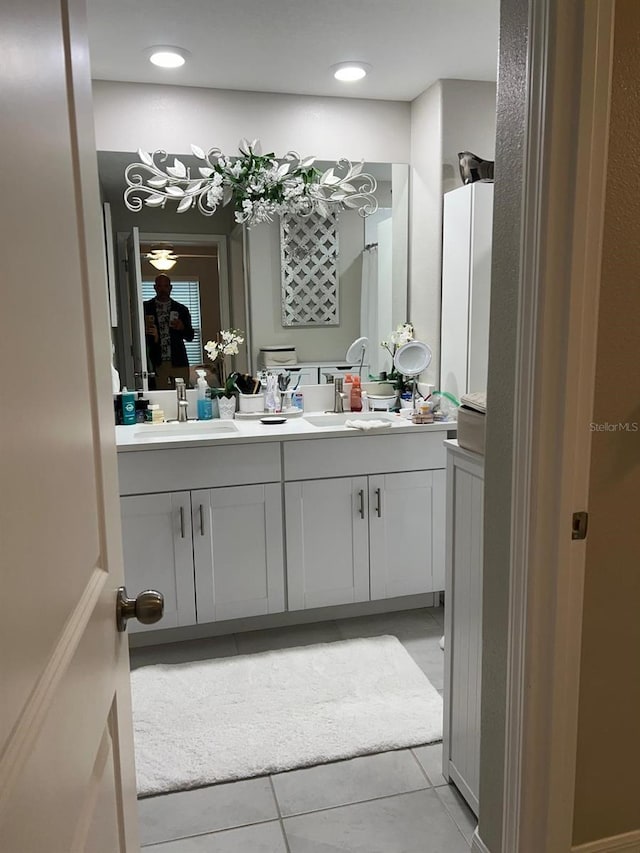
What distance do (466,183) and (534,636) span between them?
2.09 m

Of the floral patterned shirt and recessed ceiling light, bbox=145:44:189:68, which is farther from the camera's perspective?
the floral patterned shirt

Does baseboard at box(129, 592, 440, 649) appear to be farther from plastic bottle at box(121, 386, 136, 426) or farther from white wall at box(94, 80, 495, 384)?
white wall at box(94, 80, 495, 384)

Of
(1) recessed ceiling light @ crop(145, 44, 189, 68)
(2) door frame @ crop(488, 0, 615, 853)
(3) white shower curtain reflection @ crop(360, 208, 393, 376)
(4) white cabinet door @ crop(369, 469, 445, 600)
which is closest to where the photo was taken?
(2) door frame @ crop(488, 0, 615, 853)

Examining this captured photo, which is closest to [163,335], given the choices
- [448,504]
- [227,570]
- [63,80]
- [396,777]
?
[227,570]

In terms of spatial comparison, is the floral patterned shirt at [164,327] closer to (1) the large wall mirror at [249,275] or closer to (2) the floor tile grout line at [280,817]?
(1) the large wall mirror at [249,275]

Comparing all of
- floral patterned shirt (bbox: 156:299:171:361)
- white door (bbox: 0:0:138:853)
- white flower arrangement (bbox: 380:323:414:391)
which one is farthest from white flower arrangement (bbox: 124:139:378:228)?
white door (bbox: 0:0:138:853)

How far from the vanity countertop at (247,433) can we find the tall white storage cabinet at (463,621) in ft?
3.16

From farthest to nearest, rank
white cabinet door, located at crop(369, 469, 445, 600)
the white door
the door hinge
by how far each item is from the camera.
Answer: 1. white cabinet door, located at crop(369, 469, 445, 600)
2. the door hinge
3. the white door

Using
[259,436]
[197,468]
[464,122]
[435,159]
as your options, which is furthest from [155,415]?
[464,122]

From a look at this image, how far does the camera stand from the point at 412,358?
3156 mm

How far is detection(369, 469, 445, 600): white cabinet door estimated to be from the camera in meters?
2.81

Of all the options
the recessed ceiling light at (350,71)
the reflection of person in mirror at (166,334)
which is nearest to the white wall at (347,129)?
the recessed ceiling light at (350,71)

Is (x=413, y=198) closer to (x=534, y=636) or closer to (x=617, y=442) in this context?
(x=617, y=442)

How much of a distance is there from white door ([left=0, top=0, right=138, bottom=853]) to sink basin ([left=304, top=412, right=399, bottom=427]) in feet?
7.28
